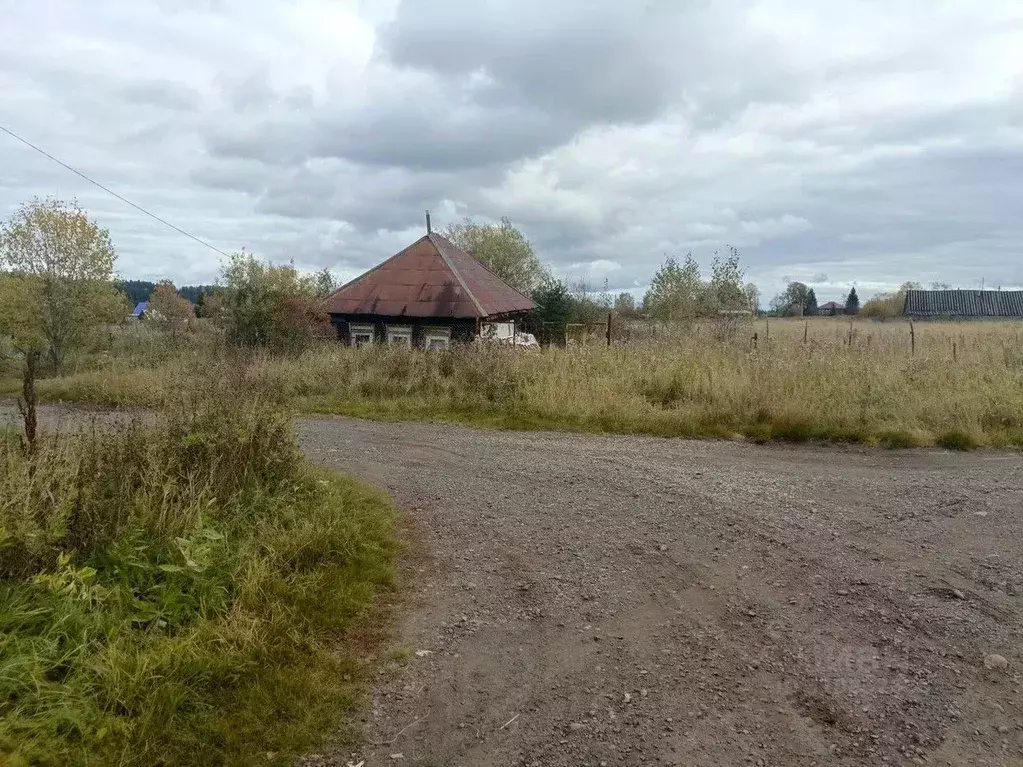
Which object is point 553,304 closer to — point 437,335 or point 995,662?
point 437,335

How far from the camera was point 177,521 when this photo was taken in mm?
4777

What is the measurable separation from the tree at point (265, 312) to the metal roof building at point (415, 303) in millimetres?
1097

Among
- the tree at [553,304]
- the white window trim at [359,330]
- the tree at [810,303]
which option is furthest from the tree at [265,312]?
the tree at [810,303]

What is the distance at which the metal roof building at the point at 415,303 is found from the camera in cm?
2094

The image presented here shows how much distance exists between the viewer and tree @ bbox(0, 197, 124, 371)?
20.3 meters

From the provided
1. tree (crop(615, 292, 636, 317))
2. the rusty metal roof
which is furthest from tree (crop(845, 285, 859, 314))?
the rusty metal roof

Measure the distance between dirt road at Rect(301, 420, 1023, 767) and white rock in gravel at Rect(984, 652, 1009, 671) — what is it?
3cm

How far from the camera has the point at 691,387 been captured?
12047mm

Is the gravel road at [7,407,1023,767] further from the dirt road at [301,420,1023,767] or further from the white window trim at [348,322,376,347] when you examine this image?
the white window trim at [348,322,376,347]

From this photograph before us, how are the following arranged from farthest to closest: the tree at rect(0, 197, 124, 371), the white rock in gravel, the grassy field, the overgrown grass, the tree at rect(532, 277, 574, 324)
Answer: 1. the tree at rect(532, 277, 574, 324)
2. the tree at rect(0, 197, 124, 371)
3. the grassy field
4. the white rock in gravel
5. the overgrown grass

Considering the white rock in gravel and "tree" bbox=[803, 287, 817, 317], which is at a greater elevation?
"tree" bbox=[803, 287, 817, 317]

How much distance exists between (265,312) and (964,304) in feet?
165

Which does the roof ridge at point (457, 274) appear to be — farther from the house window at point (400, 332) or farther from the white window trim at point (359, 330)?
the white window trim at point (359, 330)

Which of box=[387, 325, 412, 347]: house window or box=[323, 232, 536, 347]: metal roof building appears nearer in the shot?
Answer: box=[323, 232, 536, 347]: metal roof building
